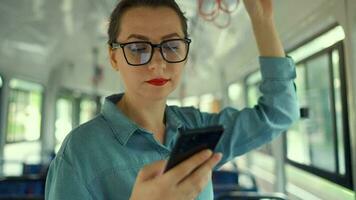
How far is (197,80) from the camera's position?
275 inches

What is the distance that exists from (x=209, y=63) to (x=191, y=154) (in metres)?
5.22

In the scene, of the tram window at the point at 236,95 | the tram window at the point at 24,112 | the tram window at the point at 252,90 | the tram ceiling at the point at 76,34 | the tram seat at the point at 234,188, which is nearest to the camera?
the tram seat at the point at 234,188

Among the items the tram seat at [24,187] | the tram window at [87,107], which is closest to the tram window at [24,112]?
the tram seat at [24,187]

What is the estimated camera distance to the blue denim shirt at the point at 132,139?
89 cm

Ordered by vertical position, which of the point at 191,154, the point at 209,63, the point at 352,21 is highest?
the point at 209,63

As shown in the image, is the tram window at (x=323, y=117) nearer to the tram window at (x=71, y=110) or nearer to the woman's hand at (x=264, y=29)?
the woman's hand at (x=264, y=29)

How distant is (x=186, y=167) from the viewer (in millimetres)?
720

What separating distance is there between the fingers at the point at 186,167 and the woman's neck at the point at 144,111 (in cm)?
32

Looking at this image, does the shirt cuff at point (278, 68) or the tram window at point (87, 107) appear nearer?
the shirt cuff at point (278, 68)

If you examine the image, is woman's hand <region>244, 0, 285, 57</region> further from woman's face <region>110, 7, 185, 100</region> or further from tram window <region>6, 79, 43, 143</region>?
tram window <region>6, 79, 43, 143</region>

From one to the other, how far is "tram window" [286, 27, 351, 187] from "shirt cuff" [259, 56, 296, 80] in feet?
3.31

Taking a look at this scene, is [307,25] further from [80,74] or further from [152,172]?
[80,74]

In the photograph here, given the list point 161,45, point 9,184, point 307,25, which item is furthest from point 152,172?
point 9,184

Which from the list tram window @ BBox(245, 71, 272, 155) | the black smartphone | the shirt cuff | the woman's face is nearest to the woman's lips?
the woman's face
